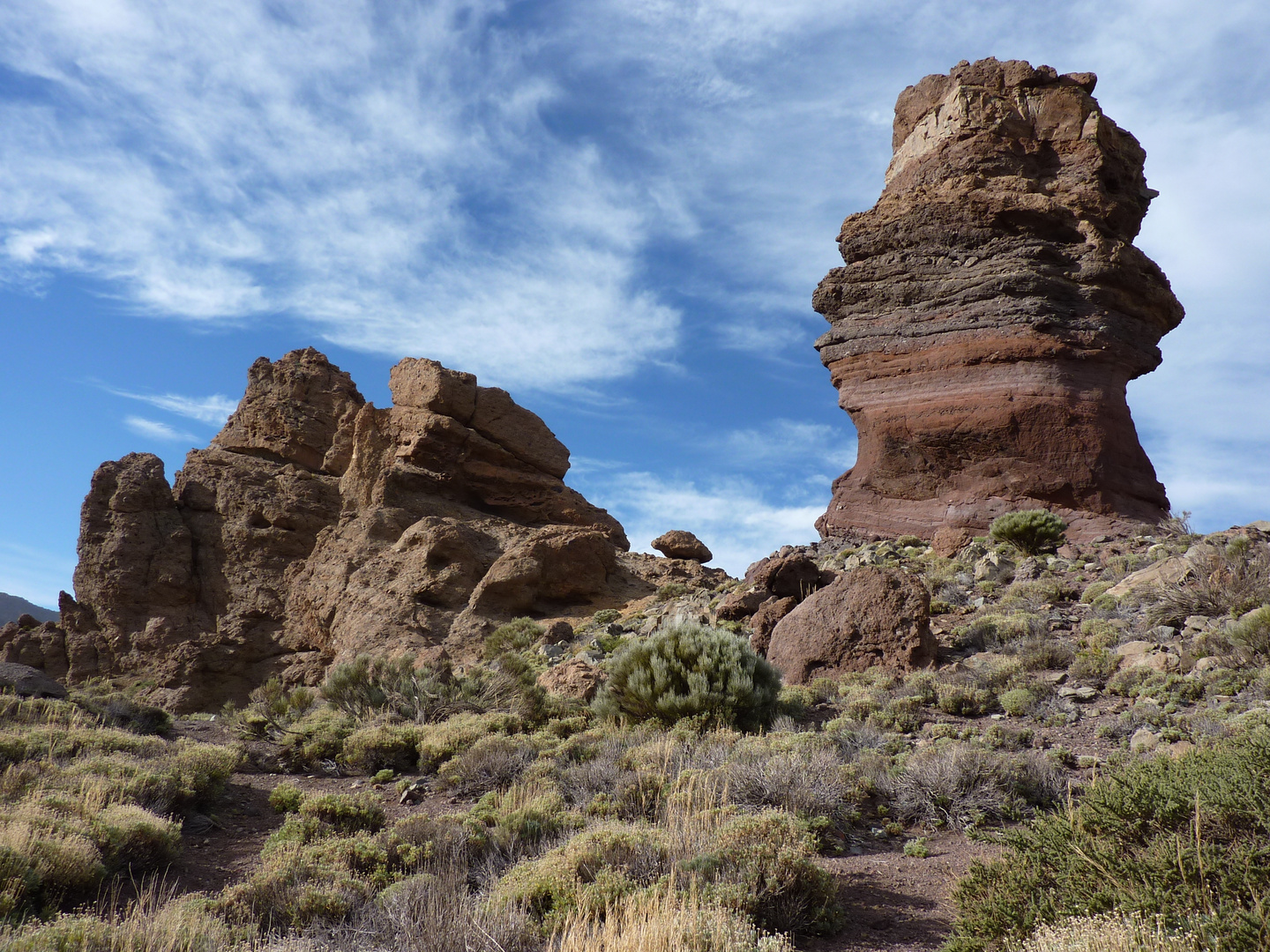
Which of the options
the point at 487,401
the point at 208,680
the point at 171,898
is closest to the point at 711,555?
the point at 487,401

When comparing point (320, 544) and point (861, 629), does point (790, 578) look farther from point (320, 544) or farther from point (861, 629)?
point (320, 544)

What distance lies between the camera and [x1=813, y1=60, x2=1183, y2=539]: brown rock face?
56.4 feet

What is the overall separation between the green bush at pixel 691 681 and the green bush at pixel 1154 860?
16.2 ft

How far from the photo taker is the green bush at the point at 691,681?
9.48 metres

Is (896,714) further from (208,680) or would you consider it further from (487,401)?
(208,680)

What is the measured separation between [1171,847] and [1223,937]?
66 centimetres

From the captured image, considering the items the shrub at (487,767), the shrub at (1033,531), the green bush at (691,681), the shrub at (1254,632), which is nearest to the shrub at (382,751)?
Answer: the shrub at (487,767)

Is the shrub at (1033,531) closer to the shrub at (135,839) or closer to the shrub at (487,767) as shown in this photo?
the shrub at (487,767)

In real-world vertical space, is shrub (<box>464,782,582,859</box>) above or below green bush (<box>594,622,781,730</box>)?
below

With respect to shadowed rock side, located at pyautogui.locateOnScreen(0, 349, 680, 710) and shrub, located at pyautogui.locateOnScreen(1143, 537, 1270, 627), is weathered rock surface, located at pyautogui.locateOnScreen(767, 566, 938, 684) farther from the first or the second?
shadowed rock side, located at pyautogui.locateOnScreen(0, 349, 680, 710)

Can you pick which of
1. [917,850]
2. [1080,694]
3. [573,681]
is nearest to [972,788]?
[917,850]

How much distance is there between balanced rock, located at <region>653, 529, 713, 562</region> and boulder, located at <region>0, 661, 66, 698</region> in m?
14.6

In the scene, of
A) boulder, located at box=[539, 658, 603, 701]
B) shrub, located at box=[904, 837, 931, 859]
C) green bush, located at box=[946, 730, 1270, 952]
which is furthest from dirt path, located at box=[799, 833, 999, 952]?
boulder, located at box=[539, 658, 603, 701]

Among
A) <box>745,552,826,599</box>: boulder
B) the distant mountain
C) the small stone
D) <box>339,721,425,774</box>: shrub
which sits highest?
the distant mountain
